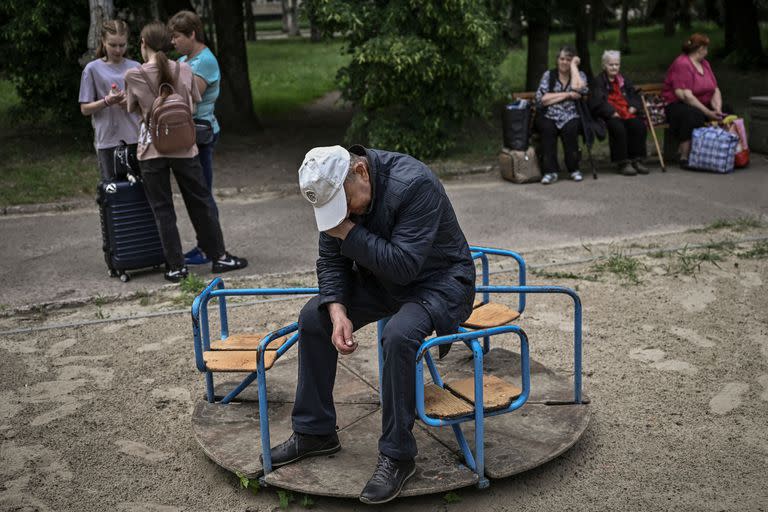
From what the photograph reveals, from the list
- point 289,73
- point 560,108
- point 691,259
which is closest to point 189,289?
point 691,259

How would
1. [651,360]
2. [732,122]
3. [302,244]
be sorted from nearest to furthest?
1. [651,360]
2. [302,244]
3. [732,122]

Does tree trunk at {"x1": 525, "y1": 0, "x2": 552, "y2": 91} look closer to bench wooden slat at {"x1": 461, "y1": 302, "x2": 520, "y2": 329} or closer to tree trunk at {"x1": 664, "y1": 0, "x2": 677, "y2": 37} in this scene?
bench wooden slat at {"x1": 461, "y1": 302, "x2": 520, "y2": 329}

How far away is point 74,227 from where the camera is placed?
8797 millimetres

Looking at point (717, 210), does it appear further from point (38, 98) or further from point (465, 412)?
point (38, 98)

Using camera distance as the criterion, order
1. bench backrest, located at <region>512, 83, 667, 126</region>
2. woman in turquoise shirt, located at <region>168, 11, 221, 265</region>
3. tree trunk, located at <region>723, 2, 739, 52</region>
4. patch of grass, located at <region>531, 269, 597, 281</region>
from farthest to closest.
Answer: tree trunk, located at <region>723, 2, 739, 52</region> < bench backrest, located at <region>512, 83, 667, 126</region> < woman in turquoise shirt, located at <region>168, 11, 221, 265</region> < patch of grass, located at <region>531, 269, 597, 281</region>

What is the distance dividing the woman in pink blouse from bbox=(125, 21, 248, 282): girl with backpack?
605 cm

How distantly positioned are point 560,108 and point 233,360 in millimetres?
6601

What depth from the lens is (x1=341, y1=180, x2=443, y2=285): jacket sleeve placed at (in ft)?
12.2

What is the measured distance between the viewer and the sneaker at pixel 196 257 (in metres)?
7.38

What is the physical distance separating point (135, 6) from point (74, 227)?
5.05 m

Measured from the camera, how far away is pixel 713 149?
10.3 metres

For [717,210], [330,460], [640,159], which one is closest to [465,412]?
[330,460]

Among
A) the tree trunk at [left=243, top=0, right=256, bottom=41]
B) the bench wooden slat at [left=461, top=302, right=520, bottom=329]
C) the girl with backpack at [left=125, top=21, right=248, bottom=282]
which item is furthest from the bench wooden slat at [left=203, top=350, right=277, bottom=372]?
the tree trunk at [left=243, top=0, right=256, bottom=41]

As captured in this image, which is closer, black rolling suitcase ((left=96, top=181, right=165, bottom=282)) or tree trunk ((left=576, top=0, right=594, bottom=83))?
black rolling suitcase ((left=96, top=181, right=165, bottom=282))
